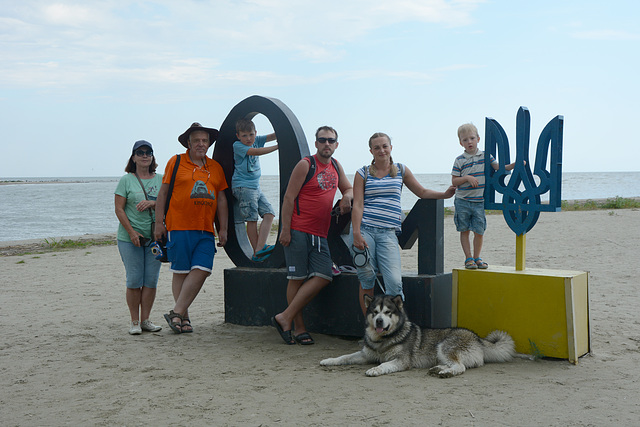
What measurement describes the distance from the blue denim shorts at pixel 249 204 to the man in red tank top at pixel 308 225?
0.94m

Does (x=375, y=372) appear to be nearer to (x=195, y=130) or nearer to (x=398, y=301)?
(x=398, y=301)

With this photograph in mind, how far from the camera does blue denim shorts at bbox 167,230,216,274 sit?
5988 mm

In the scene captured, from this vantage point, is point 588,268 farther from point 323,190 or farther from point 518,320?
point 323,190

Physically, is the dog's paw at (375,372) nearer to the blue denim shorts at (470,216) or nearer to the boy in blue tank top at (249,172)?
the blue denim shorts at (470,216)

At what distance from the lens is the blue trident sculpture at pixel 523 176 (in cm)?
Answer: 491

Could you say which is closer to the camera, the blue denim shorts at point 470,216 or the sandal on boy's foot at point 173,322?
the blue denim shorts at point 470,216

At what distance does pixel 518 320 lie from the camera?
503cm

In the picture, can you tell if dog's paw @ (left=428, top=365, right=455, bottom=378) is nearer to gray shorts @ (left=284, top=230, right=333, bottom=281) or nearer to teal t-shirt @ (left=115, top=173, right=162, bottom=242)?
gray shorts @ (left=284, top=230, right=333, bottom=281)

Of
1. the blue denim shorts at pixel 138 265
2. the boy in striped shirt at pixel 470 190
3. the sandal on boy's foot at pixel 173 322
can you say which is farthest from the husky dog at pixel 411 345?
the blue denim shorts at pixel 138 265

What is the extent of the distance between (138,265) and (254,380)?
6.92 ft

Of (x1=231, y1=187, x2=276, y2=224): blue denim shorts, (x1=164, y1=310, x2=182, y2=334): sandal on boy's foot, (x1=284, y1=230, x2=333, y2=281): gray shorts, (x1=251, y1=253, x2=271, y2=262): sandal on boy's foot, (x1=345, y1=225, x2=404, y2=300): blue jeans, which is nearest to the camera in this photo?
(x1=345, y1=225, x2=404, y2=300): blue jeans

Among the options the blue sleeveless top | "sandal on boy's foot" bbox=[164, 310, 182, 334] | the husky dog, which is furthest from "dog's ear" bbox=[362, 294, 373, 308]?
"sandal on boy's foot" bbox=[164, 310, 182, 334]

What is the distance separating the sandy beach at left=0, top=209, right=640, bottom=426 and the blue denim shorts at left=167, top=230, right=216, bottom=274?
2.35 ft

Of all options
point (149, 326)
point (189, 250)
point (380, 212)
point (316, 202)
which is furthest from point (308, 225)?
point (149, 326)
